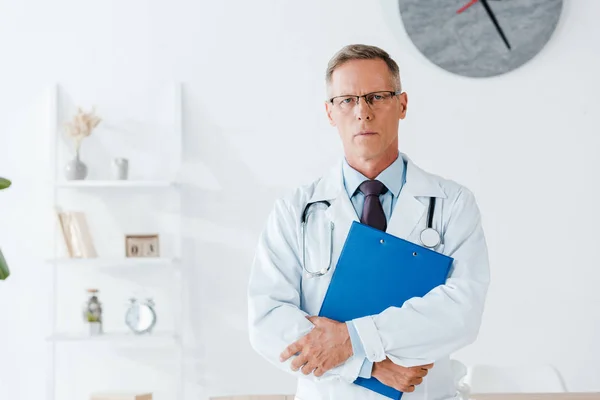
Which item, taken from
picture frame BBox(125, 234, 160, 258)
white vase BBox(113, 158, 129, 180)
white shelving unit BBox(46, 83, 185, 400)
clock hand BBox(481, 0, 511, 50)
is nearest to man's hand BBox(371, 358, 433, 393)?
white shelving unit BBox(46, 83, 185, 400)

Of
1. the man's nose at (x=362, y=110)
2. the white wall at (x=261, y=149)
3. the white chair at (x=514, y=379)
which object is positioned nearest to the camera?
the man's nose at (x=362, y=110)

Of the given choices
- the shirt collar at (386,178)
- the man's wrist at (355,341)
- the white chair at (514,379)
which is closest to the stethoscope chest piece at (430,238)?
the shirt collar at (386,178)

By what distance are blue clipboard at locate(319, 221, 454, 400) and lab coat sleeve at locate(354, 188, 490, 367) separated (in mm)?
34

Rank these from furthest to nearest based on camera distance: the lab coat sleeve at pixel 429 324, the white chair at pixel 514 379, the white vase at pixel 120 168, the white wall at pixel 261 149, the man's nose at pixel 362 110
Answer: the white wall at pixel 261 149 < the white vase at pixel 120 168 < the white chair at pixel 514 379 < the man's nose at pixel 362 110 < the lab coat sleeve at pixel 429 324

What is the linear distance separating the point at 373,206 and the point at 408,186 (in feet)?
0.29

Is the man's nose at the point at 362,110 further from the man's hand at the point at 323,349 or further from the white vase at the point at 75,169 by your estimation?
the white vase at the point at 75,169

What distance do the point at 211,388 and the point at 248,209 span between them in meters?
0.79

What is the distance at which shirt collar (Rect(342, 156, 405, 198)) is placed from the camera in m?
1.70

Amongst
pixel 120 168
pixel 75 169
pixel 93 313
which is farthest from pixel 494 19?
pixel 93 313

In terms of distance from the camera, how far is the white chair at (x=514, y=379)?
2.89 meters

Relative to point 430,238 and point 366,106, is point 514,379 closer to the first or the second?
point 430,238

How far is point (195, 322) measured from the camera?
3.38 meters

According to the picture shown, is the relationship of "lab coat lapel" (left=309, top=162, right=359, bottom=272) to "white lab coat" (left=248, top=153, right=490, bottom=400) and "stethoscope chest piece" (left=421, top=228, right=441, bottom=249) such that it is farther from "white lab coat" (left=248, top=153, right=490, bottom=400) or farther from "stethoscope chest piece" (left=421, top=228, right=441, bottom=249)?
"stethoscope chest piece" (left=421, top=228, right=441, bottom=249)

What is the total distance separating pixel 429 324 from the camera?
1.52 meters
